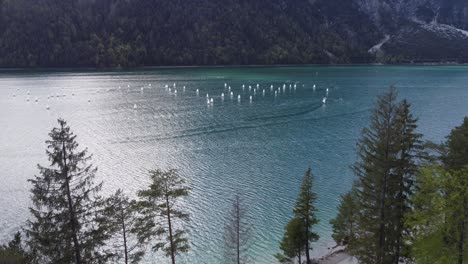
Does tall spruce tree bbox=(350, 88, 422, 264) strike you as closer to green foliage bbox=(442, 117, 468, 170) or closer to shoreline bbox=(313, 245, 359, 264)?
green foliage bbox=(442, 117, 468, 170)

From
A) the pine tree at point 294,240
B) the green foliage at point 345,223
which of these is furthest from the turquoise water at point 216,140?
the pine tree at point 294,240

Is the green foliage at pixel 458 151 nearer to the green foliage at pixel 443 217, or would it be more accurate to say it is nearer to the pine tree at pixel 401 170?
the pine tree at pixel 401 170

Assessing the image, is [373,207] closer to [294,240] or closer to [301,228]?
[301,228]

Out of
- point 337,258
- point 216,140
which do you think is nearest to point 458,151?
point 337,258

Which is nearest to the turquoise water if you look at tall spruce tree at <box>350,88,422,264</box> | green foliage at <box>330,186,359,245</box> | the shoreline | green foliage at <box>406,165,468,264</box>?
the shoreline

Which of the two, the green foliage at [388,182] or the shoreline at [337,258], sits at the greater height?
A: the green foliage at [388,182]

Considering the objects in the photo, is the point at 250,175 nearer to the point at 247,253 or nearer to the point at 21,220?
the point at 247,253
